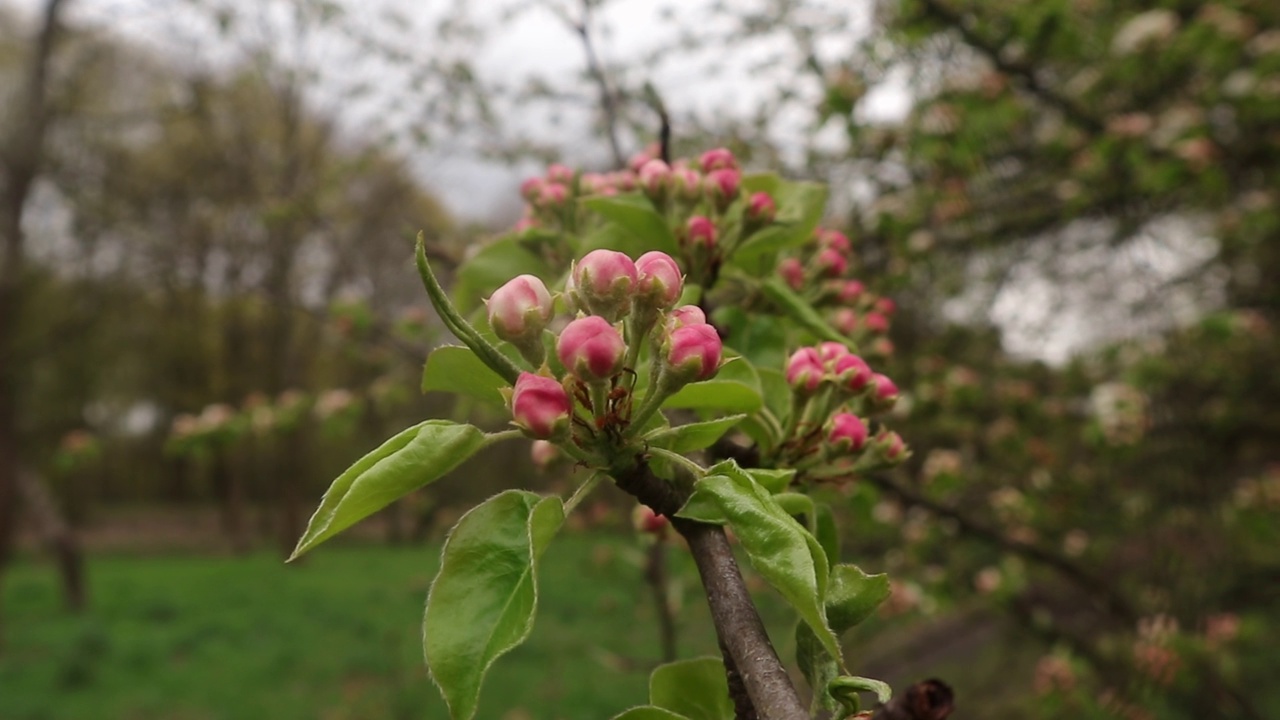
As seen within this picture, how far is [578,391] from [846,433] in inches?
11.6

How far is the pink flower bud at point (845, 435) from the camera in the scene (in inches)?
32.6

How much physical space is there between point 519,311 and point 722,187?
1.37ft

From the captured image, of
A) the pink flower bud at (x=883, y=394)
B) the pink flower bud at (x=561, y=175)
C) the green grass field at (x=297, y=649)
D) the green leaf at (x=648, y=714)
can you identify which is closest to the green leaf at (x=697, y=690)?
the green leaf at (x=648, y=714)

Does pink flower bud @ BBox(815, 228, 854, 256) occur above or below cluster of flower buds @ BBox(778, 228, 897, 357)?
above

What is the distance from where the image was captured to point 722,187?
99 centimetres

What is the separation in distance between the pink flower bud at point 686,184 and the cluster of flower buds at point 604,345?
0.35 m

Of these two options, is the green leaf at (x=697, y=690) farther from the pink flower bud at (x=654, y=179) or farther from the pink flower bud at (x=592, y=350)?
the pink flower bud at (x=654, y=179)

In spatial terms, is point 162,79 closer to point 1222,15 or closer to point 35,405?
point 35,405

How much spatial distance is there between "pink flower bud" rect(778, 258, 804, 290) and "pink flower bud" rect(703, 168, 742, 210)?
149 millimetres

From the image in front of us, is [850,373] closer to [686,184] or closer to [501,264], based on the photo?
[686,184]

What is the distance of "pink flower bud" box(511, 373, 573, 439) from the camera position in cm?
58

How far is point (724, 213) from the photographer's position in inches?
39.8

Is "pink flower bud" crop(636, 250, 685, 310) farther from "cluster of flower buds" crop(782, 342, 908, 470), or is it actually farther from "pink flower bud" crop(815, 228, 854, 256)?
"pink flower bud" crop(815, 228, 854, 256)

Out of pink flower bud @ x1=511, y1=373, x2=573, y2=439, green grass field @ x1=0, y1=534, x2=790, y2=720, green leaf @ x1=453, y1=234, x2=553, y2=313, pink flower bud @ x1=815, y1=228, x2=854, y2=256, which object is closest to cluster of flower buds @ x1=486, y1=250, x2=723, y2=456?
pink flower bud @ x1=511, y1=373, x2=573, y2=439
